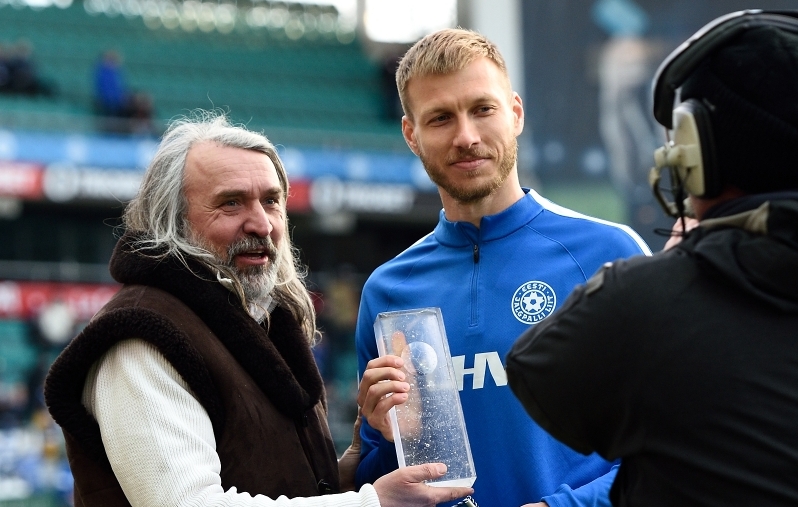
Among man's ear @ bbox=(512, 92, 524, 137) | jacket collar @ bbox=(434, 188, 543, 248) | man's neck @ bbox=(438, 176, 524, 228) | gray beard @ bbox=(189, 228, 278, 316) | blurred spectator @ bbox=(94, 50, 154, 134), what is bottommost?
gray beard @ bbox=(189, 228, 278, 316)

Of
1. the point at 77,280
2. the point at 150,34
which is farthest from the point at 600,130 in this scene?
the point at 150,34

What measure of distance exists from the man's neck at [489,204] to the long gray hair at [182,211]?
0.50m

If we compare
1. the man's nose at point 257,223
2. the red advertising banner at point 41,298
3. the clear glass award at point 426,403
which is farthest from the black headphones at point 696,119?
the red advertising banner at point 41,298

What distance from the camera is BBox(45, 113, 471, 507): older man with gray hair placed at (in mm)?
2432

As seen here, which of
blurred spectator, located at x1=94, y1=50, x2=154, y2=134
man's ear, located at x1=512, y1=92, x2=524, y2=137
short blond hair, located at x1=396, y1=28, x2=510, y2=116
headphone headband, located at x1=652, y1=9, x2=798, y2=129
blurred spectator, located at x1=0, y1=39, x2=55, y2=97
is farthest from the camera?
blurred spectator, located at x1=0, y1=39, x2=55, y2=97

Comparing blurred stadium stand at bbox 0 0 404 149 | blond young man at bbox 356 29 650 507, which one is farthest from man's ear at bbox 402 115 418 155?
blurred stadium stand at bbox 0 0 404 149

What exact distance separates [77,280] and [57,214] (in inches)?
102

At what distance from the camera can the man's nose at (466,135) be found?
285cm

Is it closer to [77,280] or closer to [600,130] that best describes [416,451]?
[600,130]

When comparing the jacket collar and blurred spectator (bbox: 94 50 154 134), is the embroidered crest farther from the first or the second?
blurred spectator (bbox: 94 50 154 134)

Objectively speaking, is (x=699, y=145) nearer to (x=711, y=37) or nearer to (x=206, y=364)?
(x=711, y=37)

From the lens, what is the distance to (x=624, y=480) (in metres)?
1.87

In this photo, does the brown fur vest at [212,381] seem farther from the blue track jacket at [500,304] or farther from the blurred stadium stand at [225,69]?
the blurred stadium stand at [225,69]

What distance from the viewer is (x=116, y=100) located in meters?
16.9
